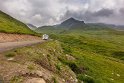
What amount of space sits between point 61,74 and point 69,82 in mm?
1369

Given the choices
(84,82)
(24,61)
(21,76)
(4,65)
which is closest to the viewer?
(21,76)

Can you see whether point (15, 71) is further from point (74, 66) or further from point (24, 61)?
point (74, 66)

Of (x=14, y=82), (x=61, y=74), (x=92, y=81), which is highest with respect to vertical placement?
(x=14, y=82)

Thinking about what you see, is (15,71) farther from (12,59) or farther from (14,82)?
(12,59)

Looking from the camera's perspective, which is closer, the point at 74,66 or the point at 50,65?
the point at 50,65

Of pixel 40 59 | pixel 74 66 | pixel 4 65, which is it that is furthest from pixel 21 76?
pixel 74 66

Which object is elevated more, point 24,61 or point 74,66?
point 24,61

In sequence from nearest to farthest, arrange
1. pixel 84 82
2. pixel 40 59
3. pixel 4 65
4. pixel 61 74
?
pixel 4 65, pixel 40 59, pixel 61 74, pixel 84 82

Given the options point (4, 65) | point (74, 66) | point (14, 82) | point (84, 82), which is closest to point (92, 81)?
point (84, 82)

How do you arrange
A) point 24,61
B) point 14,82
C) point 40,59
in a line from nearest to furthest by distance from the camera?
point 14,82 → point 24,61 → point 40,59

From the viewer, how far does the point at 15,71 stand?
22094mm

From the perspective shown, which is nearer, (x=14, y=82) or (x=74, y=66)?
(x=14, y=82)

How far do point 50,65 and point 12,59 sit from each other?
568 centimetres

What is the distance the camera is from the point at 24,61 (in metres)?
26.1
